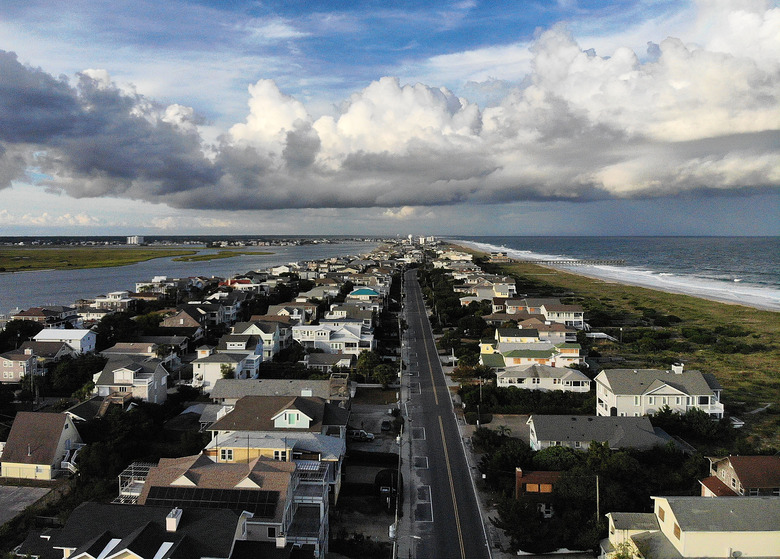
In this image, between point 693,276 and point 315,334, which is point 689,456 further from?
point 693,276

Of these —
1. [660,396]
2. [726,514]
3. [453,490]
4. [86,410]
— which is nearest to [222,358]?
Answer: [86,410]

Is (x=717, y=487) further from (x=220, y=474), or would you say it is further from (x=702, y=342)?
(x=702, y=342)

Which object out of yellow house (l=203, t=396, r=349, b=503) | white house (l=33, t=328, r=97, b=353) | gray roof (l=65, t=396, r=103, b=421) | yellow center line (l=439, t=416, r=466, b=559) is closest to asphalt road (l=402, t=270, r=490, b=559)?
yellow center line (l=439, t=416, r=466, b=559)

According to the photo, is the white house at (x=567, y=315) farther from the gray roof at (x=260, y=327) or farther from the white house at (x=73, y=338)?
the white house at (x=73, y=338)

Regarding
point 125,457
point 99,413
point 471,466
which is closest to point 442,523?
point 471,466

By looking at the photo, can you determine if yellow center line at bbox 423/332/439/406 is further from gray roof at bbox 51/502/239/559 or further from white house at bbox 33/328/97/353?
white house at bbox 33/328/97/353

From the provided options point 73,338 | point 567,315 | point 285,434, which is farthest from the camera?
point 567,315
